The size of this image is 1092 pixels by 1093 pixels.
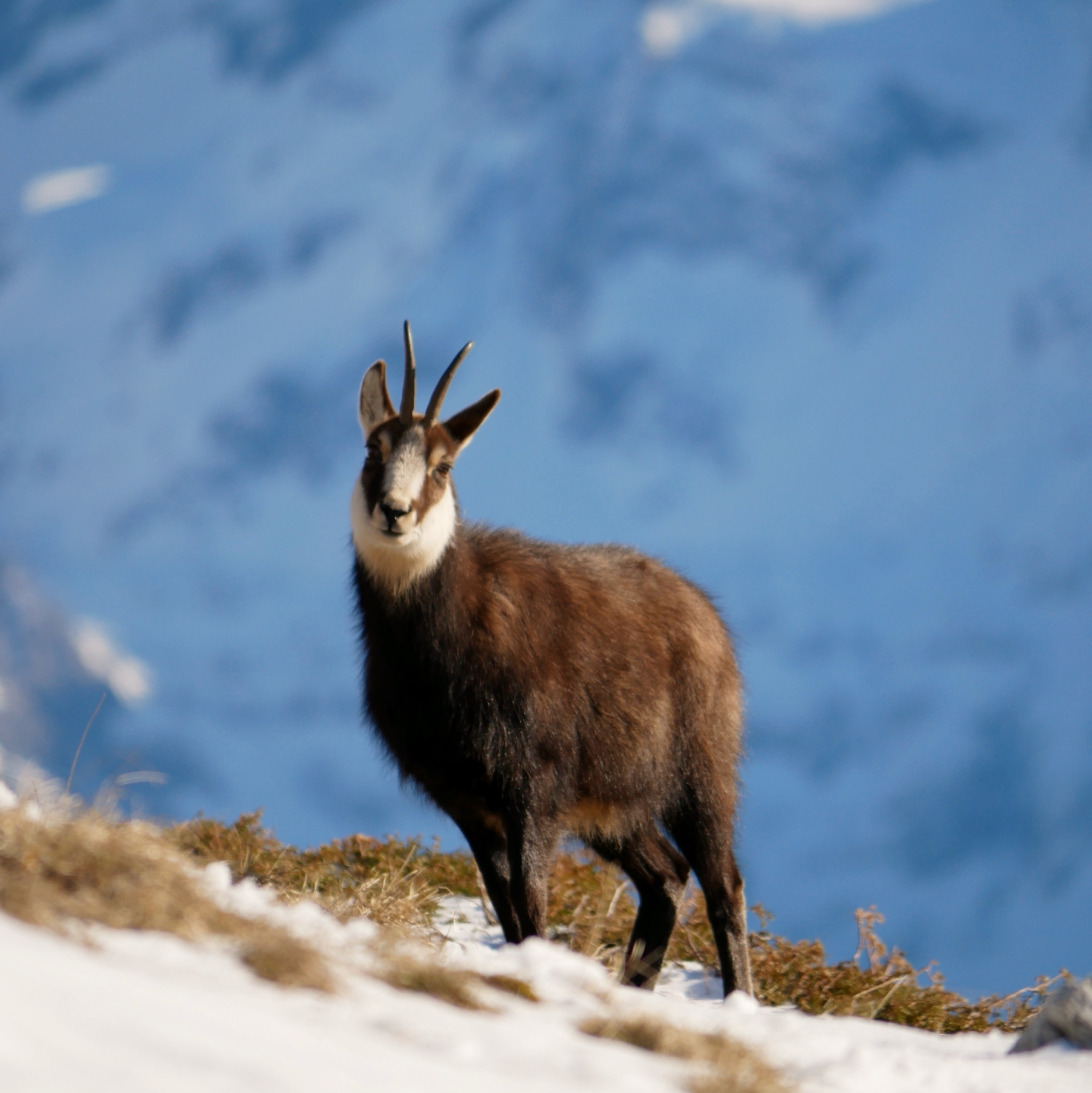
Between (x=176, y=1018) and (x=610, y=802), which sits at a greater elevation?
(x=610, y=802)

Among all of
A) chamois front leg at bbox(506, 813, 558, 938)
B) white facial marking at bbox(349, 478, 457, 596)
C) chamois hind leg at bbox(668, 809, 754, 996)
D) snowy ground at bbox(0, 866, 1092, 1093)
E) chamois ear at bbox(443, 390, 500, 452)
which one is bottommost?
snowy ground at bbox(0, 866, 1092, 1093)

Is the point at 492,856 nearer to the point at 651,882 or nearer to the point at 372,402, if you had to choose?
the point at 651,882

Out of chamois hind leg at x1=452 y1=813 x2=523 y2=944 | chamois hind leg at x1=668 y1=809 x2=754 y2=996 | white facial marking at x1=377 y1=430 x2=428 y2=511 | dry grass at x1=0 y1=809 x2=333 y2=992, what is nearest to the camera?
dry grass at x1=0 y1=809 x2=333 y2=992

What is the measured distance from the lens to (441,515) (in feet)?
17.4

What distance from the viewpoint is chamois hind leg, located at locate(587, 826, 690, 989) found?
19.9 ft

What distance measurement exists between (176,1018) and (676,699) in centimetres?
383

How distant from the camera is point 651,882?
621 cm

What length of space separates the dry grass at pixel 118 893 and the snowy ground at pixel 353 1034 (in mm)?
59

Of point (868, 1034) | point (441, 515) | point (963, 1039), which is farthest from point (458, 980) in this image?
point (441, 515)

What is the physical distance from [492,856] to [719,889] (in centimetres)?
122

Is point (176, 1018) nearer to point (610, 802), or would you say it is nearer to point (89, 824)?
point (89, 824)

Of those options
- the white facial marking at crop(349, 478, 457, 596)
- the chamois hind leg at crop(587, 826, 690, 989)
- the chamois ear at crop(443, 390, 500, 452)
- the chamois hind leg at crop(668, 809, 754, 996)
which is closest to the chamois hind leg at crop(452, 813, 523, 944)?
the chamois hind leg at crop(587, 826, 690, 989)

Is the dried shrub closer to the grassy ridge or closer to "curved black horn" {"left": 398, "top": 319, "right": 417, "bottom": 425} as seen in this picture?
the grassy ridge

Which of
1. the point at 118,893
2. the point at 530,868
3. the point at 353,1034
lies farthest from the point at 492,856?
the point at 353,1034
